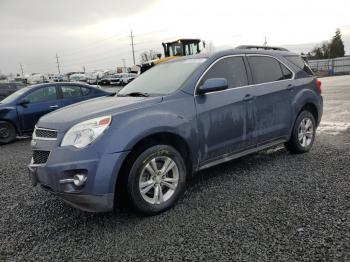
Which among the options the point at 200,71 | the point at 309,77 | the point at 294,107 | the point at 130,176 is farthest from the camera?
the point at 309,77

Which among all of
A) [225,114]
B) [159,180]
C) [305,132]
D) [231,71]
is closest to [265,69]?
[231,71]

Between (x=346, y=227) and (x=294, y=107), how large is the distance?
2.58 meters

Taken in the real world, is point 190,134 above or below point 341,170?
above

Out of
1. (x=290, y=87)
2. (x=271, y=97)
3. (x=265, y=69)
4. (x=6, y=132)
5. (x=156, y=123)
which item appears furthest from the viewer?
(x=6, y=132)

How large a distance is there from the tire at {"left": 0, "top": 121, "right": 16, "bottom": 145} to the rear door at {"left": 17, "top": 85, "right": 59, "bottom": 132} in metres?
0.31

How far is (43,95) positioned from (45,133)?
6.25m

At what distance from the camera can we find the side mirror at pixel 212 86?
4.12m

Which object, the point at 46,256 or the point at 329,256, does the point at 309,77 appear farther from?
the point at 46,256

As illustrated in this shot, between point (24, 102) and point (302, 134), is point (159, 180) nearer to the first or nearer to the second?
point (302, 134)

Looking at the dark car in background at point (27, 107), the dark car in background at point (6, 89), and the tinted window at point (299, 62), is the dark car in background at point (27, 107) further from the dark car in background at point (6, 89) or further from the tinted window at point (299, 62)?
the dark car in background at point (6, 89)

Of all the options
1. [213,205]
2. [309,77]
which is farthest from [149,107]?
[309,77]

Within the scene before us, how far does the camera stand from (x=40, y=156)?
371cm

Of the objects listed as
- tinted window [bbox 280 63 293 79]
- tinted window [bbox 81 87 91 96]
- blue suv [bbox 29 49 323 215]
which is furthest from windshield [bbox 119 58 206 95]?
tinted window [bbox 81 87 91 96]

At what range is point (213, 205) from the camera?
394 cm
